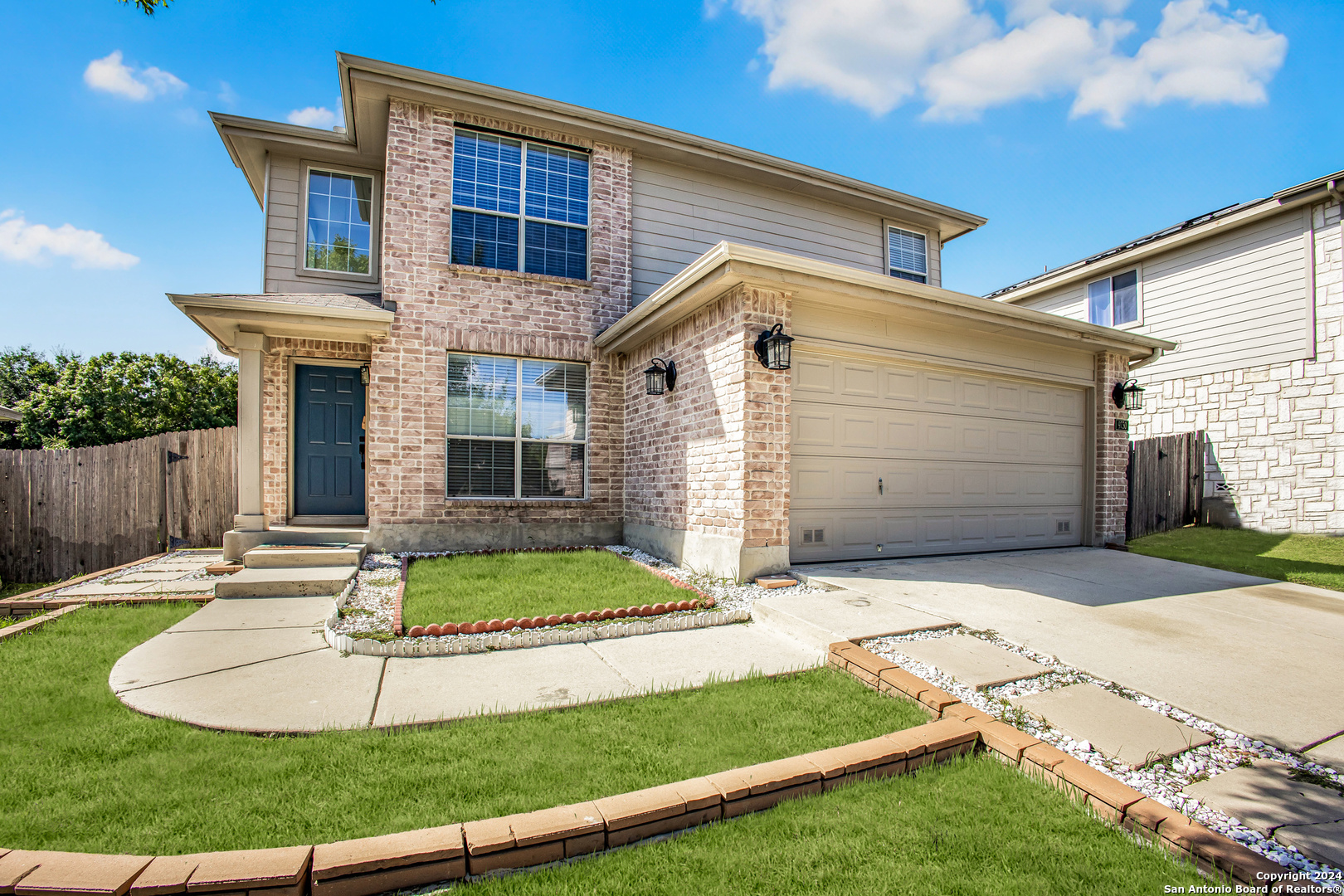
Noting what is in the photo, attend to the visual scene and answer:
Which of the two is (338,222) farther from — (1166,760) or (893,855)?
(1166,760)

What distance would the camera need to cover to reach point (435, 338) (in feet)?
23.4

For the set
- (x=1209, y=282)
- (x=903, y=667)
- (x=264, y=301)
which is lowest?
(x=903, y=667)

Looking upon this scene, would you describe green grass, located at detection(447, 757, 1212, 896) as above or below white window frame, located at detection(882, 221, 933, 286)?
below

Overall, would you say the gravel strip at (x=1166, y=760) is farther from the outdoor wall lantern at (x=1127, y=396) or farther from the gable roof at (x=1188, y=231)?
the gable roof at (x=1188, y=231)

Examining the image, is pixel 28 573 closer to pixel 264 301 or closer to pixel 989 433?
pixel 264 301

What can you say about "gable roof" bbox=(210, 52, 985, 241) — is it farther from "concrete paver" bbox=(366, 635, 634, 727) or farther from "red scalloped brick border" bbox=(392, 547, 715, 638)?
"concrete paver" bbox=(366, 635, 634, 727)

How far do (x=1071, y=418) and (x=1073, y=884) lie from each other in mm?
7592

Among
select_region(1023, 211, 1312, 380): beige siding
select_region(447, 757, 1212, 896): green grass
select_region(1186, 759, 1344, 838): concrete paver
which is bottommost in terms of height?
select_region(447, 757, 1212, 896): green grass

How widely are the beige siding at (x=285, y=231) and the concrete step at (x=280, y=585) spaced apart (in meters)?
4.05

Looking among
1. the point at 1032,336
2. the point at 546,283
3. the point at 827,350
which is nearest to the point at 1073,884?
the point at 827,350

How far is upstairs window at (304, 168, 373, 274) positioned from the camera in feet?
25.5

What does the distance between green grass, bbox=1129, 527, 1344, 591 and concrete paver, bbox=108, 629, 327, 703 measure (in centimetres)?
875

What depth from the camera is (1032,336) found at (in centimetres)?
696

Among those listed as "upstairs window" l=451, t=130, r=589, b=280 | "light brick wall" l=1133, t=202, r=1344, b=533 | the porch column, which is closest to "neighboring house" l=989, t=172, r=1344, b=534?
"light brick wall" l=1133, t=202, r=1344, b=533
